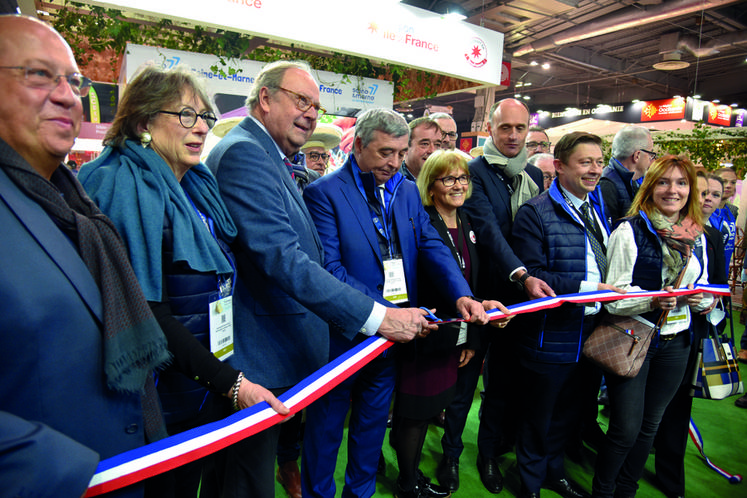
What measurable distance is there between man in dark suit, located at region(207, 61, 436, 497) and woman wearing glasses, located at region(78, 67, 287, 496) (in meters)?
0.12

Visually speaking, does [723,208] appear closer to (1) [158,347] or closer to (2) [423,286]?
(2) [423,286]

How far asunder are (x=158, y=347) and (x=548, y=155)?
14.8 feet

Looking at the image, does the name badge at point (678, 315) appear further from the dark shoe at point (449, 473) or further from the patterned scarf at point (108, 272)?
the patterned scarf at point (108, 272)

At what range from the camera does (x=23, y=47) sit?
890mm

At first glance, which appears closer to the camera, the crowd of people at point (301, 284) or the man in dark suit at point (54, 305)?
the man in dark suit at point (54, 305)

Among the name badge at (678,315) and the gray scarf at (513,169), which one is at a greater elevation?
the gray scarf at (513,169)

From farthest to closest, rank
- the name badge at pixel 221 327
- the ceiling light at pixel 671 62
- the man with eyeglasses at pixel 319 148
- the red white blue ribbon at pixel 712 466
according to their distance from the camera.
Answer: the ceiling light at pixel 671 62
the man with eyeglasses at pixel 319 148
the red white blue ribbon at pixel 712 466
the name badge at pixel 221 327

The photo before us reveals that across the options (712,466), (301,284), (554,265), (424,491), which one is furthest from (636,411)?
(301,284)

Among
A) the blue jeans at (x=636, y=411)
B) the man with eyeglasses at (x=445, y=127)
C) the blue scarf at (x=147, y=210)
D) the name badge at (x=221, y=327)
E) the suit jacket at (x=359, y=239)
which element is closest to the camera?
the blue scarf at (x=147, y=210)

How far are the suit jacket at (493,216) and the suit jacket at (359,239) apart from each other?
0.44 m

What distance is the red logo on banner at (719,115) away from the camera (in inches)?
575

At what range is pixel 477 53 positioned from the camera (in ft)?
17.5

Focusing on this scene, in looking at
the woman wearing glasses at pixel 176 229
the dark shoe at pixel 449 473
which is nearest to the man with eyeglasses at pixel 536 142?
the dark shoe at pixel 449 473

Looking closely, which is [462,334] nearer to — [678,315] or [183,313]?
[678,315]
